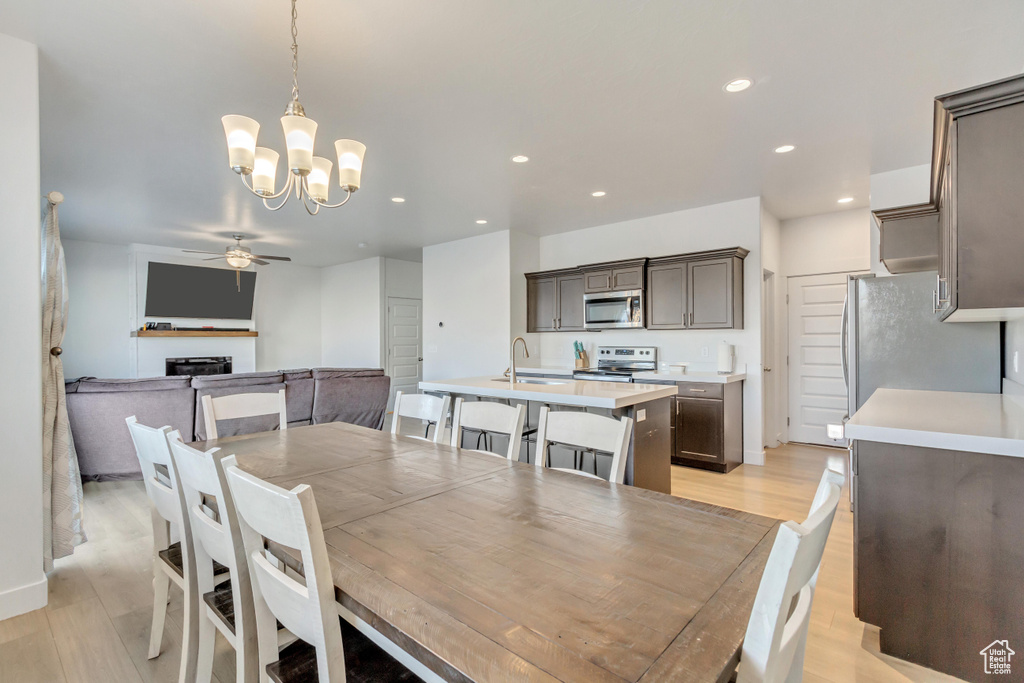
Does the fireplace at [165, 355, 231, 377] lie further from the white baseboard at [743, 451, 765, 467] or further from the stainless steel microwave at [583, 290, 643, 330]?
the white baseboard at [743, 451, 765, 467]

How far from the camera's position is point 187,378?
429 centimetres

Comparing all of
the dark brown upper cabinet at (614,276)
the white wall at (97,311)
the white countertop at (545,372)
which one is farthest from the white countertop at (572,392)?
the white wall at (97,311)

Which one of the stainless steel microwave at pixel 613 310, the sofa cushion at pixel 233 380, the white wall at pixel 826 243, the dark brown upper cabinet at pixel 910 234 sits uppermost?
the white wall at pixel 826 243

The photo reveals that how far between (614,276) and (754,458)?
7.74 feet

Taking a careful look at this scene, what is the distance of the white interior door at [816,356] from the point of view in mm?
5062

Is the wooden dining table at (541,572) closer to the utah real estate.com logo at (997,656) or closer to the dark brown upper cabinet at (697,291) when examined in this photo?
the utah real estate.com logo at (997,656)

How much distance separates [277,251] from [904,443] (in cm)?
808

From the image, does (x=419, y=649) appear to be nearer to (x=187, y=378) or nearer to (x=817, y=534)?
(x=817, y=534)

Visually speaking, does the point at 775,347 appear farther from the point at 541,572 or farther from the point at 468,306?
the point at 541,572

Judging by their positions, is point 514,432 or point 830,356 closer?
point 514,432

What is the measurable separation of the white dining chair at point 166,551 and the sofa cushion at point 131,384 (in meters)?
2.85

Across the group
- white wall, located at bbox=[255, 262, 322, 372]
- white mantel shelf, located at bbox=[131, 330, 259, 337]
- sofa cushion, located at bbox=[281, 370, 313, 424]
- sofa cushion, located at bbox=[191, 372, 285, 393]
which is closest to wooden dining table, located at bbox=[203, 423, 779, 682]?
sofa cushion, located at bbox=[191, 372, 285, 393]

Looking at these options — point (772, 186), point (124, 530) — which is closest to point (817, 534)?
point (124, 530)

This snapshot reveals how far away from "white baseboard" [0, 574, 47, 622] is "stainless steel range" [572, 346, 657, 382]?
416 centimetres
